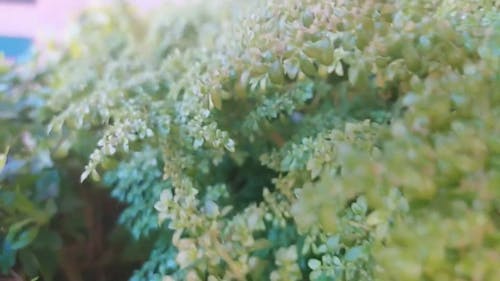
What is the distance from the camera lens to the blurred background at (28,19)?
209 centimetres

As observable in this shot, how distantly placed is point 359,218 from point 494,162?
0.65 ft

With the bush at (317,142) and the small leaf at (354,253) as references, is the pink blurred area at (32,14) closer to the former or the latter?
the bush at (317,142)

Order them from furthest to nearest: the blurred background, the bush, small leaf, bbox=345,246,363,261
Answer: the blurred background, small leaf, bbox=345,246,363,261, the bush

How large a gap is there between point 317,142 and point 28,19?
174 centimetres

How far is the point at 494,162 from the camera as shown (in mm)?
582

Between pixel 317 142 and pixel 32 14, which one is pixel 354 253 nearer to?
pixel 317 142

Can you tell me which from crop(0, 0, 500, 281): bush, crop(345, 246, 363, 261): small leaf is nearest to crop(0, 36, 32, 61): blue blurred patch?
crop(0, 0, 500, 281): bush

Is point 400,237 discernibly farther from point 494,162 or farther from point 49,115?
point 49,115

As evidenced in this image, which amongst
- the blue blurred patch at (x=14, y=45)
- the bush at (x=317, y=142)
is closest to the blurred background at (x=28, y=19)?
the blue blurred patch at (x=14, y=45)

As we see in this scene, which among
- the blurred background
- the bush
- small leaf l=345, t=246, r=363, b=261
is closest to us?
the bush

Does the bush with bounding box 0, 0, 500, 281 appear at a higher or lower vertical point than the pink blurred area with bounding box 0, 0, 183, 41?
higher

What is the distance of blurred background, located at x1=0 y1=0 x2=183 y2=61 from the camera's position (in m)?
2.09

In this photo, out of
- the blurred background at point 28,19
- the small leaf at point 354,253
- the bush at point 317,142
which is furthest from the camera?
the blurred background at point 28,19

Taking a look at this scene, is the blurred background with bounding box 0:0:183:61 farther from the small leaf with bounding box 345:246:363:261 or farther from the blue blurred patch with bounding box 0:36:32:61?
the small leaf with bounding box 345:246:363:261
